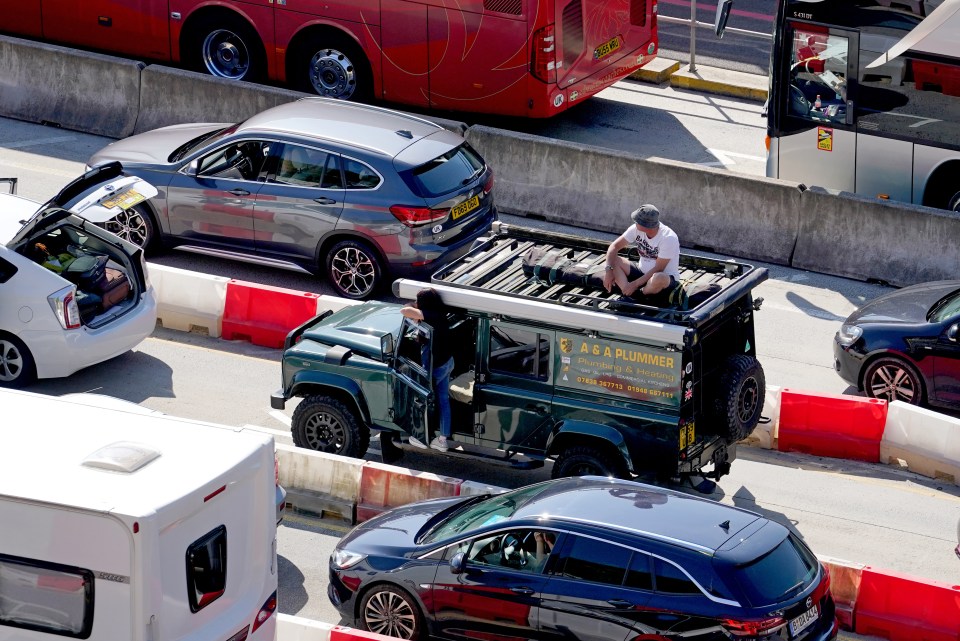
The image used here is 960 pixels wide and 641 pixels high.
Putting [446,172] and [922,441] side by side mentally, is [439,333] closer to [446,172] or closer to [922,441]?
[446,172]

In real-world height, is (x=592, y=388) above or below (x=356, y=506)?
above

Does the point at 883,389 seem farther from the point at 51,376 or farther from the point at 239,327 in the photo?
the point at 51,376

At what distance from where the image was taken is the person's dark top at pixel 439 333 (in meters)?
12.4

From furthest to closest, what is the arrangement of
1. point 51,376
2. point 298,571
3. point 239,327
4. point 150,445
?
point 239,327
point 51,376
point 298,571
point 150,445

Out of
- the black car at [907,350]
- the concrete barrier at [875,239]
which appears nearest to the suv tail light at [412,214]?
the black car at [907,350]

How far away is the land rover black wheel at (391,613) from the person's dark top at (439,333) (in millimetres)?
2456

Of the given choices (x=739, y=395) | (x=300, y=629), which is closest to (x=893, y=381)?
(x=739, y=395)

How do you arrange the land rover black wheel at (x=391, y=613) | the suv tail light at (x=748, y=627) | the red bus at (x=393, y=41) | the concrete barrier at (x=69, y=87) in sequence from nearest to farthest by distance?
the suv tail light at (x=748, y=627)
the land rover black wheel at (x=391, y=613)
the red bus at (x=393, y=41)
the concrete barrier at (x=69, y=87)

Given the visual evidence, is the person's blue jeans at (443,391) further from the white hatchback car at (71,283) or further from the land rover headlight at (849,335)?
the land rover headlight at (849,335)

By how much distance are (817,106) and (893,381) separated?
5.28 metres

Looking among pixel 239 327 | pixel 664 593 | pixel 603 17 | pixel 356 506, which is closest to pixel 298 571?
pixel 356 506

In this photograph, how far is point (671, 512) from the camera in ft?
32.5

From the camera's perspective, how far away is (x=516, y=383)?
1232cm

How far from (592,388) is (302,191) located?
518 cm
